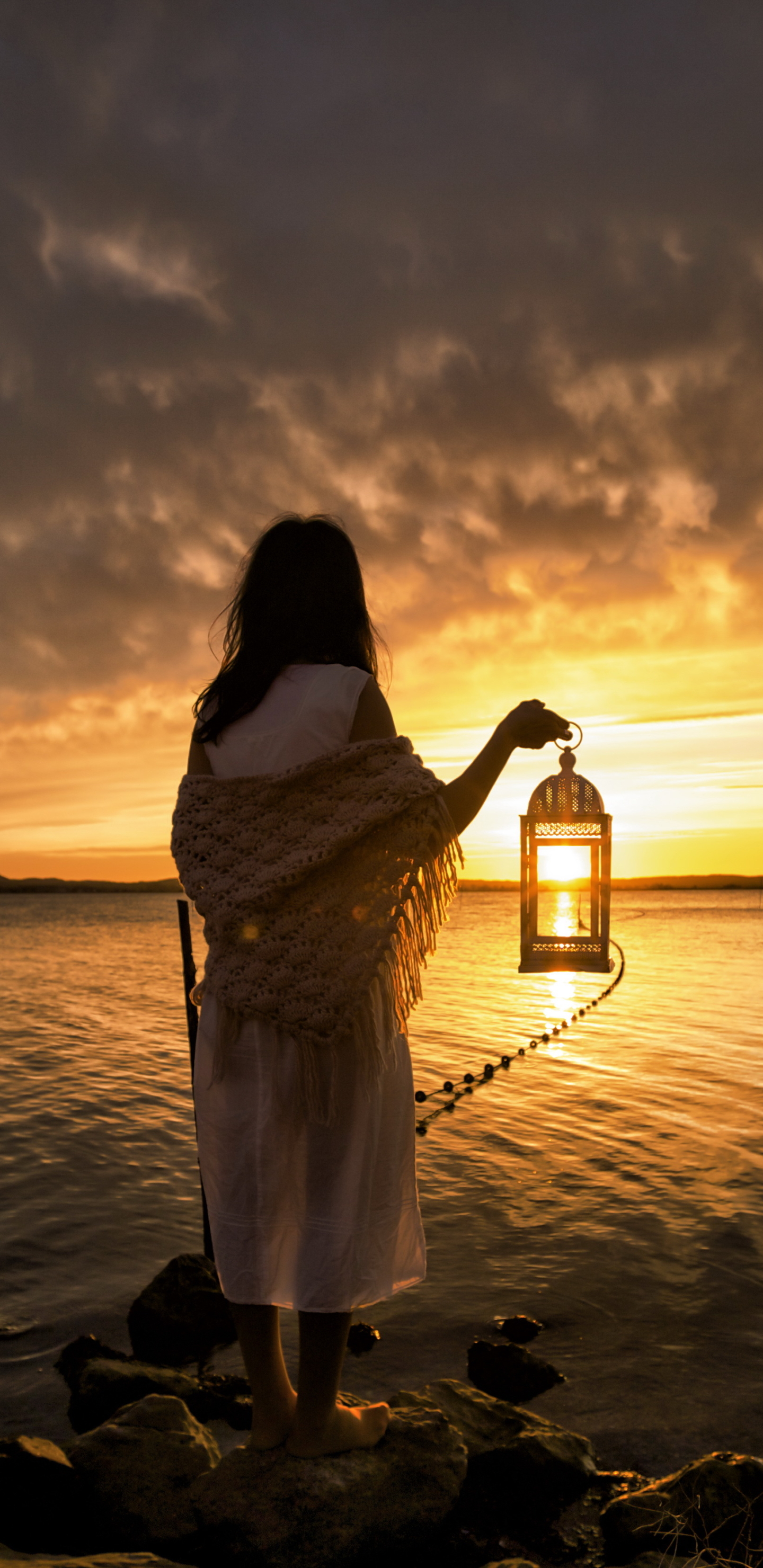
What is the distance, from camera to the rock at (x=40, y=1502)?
259 cm

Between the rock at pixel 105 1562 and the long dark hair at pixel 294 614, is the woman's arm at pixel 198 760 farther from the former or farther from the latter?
the rock at pixel 105 1562

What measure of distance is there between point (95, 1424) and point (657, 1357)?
2.21 m

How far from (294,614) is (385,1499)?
2348 mm

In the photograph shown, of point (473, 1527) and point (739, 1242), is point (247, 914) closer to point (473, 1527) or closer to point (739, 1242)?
point (473, 1527)

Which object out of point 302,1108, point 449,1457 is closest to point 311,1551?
point 449,1457

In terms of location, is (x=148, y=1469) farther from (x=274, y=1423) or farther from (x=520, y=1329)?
(x=520, y=1329)

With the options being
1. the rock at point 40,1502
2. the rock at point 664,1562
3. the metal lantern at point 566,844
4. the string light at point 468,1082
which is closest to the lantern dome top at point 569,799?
the metal lantern at point 566,844

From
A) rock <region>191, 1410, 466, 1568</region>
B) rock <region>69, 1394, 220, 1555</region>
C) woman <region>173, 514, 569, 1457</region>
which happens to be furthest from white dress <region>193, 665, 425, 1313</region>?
rock <region>69, 1394, 220, 1555</region>

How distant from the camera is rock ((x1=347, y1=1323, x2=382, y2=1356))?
154 inches

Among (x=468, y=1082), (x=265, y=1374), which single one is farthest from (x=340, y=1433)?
(x=468, y=1082)

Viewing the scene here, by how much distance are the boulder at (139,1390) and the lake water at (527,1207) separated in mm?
115

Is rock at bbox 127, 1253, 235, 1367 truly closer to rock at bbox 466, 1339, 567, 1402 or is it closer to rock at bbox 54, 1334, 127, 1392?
rock at bbox 54, 1334, 127, 1392

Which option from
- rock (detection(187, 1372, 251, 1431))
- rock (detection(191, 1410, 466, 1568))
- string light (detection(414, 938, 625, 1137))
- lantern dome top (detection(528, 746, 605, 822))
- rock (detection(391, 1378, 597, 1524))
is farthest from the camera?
string light (detection(414, 938, 625, 1137))

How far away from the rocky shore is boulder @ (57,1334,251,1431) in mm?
131
